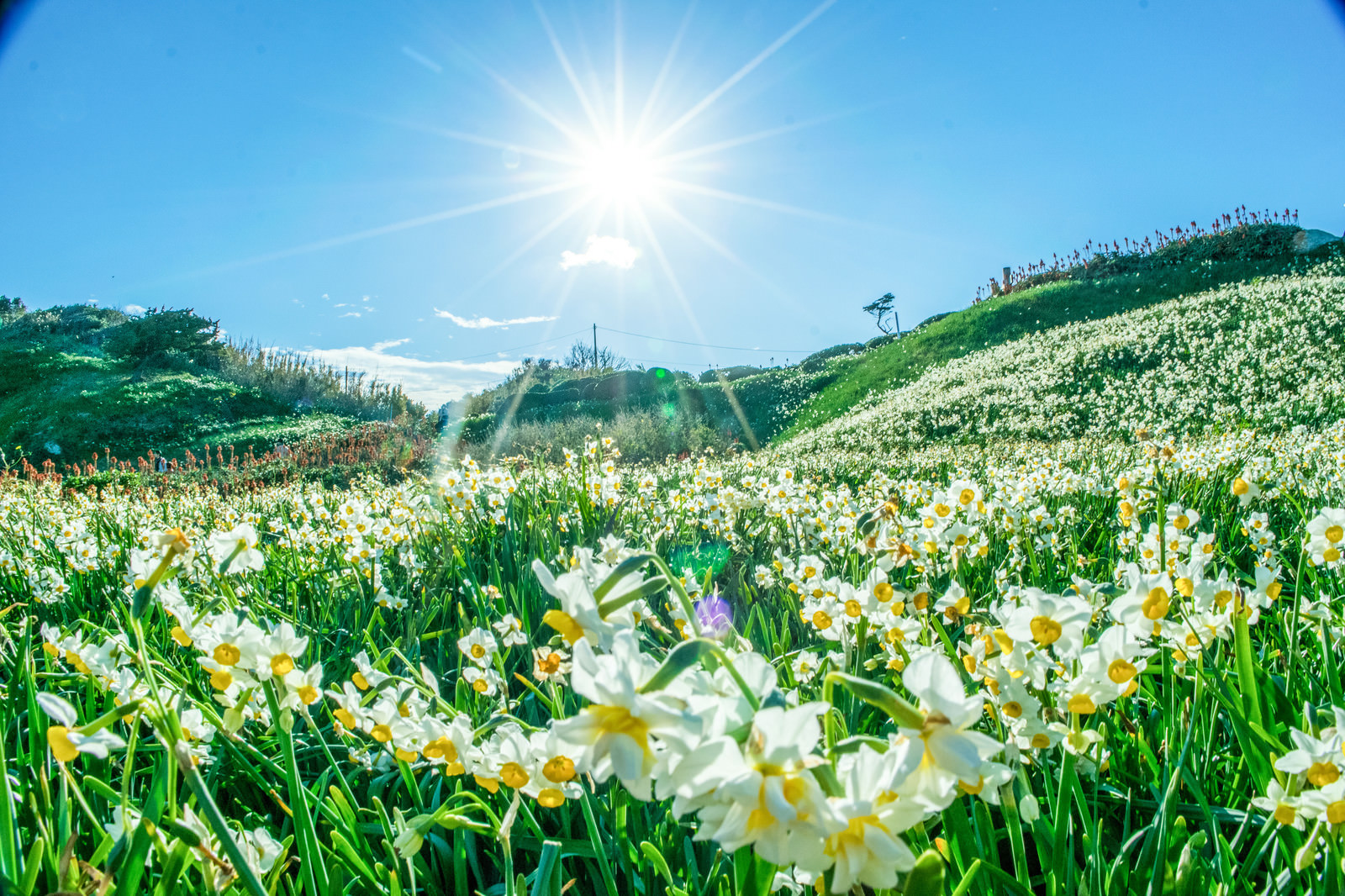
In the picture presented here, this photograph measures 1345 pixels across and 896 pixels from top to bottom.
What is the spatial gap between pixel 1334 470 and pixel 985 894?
14.7ft

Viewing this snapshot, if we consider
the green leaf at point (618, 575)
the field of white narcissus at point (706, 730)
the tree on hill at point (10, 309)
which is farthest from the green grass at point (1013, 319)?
the tree on hill at point (10, 309)

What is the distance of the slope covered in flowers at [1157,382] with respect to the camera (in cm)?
1091

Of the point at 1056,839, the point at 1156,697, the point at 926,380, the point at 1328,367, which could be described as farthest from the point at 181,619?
the point at 926,380

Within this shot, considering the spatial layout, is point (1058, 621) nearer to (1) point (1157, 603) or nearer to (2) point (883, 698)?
(1) point (1157, 603)

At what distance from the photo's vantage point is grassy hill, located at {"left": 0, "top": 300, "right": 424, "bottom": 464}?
71.5 ft

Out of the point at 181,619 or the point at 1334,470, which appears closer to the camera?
the point at 181,619

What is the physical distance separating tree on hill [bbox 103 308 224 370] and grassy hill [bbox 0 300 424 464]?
38 mm

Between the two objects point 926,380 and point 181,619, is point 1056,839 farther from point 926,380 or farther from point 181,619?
point 926,380

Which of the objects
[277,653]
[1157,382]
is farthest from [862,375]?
[277,653]

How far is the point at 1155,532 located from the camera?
7.25 ft

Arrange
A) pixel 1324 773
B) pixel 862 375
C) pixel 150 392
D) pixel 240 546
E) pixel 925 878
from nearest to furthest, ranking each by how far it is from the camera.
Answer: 1. pixel 925 878
2. pixel 1324 773
3. pixel 240 546
4. pixel 862 375
5. pixel 150 392

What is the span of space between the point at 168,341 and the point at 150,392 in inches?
194

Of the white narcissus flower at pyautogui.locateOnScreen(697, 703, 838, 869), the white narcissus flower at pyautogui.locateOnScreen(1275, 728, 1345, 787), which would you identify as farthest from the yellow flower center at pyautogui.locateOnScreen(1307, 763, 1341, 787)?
the white narcissus flower at pyautogui.locateOnScreen(697, 703, 838, 869)

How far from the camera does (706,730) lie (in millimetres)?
556
